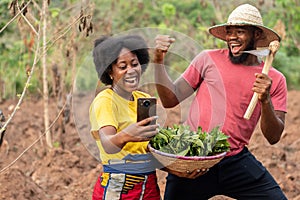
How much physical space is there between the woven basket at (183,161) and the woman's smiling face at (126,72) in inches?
12.6

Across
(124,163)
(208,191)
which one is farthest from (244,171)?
(124,163)

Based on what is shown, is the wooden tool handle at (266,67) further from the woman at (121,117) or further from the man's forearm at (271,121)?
the woman at (121,117)

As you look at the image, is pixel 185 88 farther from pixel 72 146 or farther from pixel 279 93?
pixel 72 146

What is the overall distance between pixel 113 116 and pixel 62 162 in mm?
3282

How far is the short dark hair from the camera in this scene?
3117mm

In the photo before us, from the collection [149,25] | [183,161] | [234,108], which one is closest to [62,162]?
[234,108]

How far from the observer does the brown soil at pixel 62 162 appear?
16.3 ft

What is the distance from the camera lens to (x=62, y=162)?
613 cm

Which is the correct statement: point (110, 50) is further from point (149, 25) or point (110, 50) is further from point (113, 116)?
point (149, 25)

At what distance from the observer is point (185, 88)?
142 inches

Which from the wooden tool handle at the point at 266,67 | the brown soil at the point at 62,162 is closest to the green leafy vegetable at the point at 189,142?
the wooden tool handle at the point at 266,67

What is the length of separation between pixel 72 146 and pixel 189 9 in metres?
6.21

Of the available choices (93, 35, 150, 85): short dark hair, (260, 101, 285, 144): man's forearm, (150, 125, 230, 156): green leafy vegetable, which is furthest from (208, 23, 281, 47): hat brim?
(150, 125, 230, 156): green leafy vegetable

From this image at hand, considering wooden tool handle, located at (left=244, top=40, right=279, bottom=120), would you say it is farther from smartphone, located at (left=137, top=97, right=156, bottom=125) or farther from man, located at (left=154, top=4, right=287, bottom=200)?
smartphone, located at (left=137, top=97, right=156, bottom=125)
